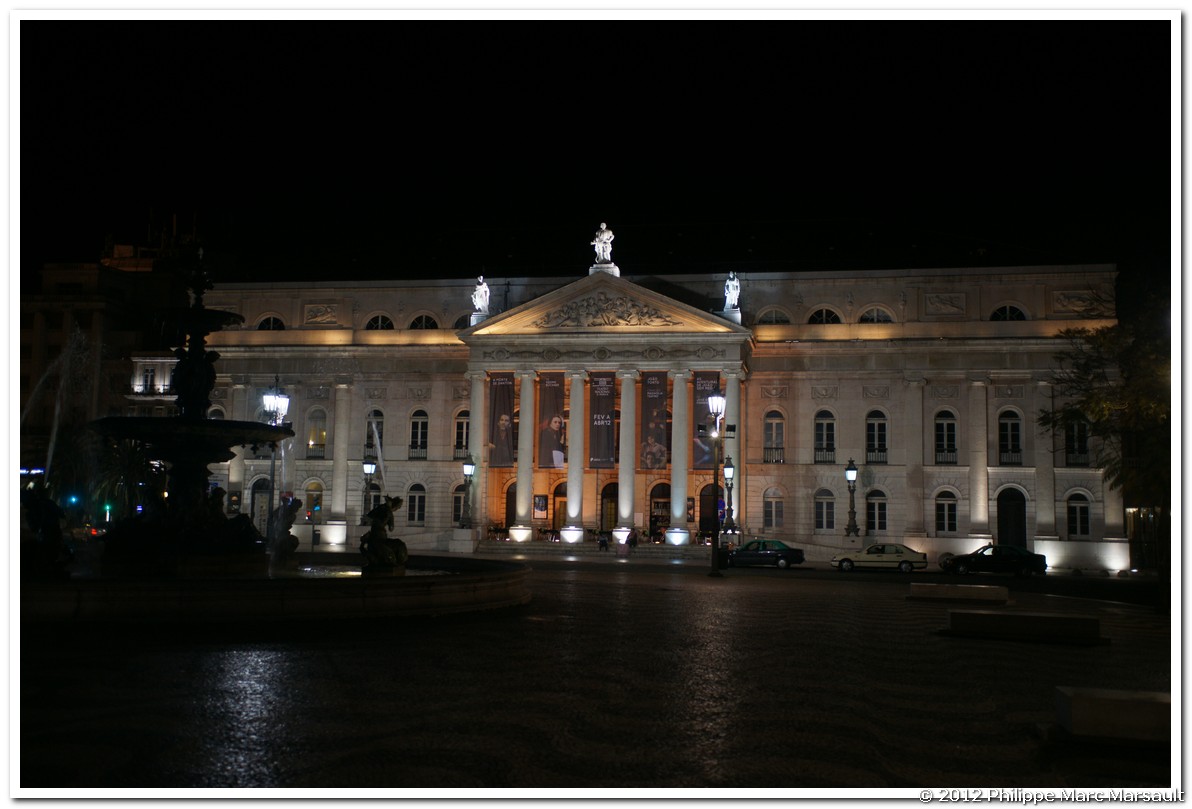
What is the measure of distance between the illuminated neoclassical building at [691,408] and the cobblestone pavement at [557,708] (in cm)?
3256

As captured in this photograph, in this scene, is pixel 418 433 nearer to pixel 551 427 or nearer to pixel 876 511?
pixel 551 427

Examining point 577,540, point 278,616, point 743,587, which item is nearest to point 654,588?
point 743,587

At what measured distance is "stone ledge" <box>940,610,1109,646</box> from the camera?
15094mm

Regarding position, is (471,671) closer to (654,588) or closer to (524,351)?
(654,588)

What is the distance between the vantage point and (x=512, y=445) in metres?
Result: 49.5

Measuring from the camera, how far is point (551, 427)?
160 feet

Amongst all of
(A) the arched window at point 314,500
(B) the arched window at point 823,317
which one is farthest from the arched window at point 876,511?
(A) the arched window at point 314,500

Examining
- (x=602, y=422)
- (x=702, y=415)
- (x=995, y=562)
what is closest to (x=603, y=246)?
(x=602, y=422)

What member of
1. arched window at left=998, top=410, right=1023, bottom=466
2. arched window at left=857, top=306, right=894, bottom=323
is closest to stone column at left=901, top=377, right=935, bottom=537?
arched window at left=998, top=410, right=1023, bottom=466

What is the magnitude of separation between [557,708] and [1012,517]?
44039mm

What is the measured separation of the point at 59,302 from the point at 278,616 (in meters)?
55.9

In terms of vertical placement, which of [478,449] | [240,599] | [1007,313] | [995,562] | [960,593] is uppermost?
[1007,313]

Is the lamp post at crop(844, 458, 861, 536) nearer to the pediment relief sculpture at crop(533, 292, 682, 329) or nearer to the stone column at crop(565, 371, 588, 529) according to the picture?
the pediment relief sculpture at crop(533, 292, 682, 329)

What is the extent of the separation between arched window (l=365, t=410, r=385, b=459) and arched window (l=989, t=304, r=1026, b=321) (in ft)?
98.7
